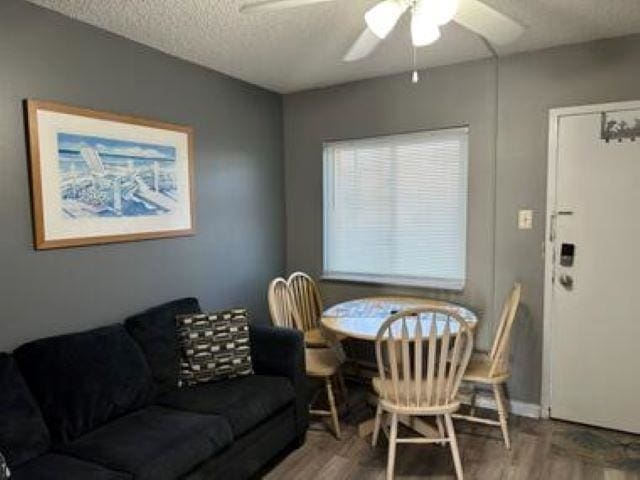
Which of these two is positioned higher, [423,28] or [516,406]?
[423,28]

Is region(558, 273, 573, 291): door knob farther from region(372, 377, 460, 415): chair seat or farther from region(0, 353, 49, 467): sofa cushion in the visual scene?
region(0, 353, 49, 467): sofa cushion

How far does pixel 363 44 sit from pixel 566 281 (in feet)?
6.22

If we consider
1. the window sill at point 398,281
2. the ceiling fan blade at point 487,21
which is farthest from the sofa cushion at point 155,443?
the ceiling fan blade at point 487,21

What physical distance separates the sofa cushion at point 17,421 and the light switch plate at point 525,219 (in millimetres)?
2795

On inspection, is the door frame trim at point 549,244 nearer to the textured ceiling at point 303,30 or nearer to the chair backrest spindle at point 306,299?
the textured ceiling at point 303,30

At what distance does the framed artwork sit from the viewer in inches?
87.5

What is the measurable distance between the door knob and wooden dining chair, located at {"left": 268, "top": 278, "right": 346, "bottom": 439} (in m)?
1.46

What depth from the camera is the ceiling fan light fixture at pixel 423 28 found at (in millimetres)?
1735

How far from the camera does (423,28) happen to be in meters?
1.77

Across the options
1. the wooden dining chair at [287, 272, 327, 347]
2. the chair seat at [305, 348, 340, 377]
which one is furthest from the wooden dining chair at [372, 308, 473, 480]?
the wooden dining chair at [287, 272, 327, 347]

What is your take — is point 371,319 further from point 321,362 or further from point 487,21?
point 487,21

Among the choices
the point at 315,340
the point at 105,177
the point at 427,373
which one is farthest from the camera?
the point at 315,340

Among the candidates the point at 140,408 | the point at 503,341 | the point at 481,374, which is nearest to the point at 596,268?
the point at 503,341

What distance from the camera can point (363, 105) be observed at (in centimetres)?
350
